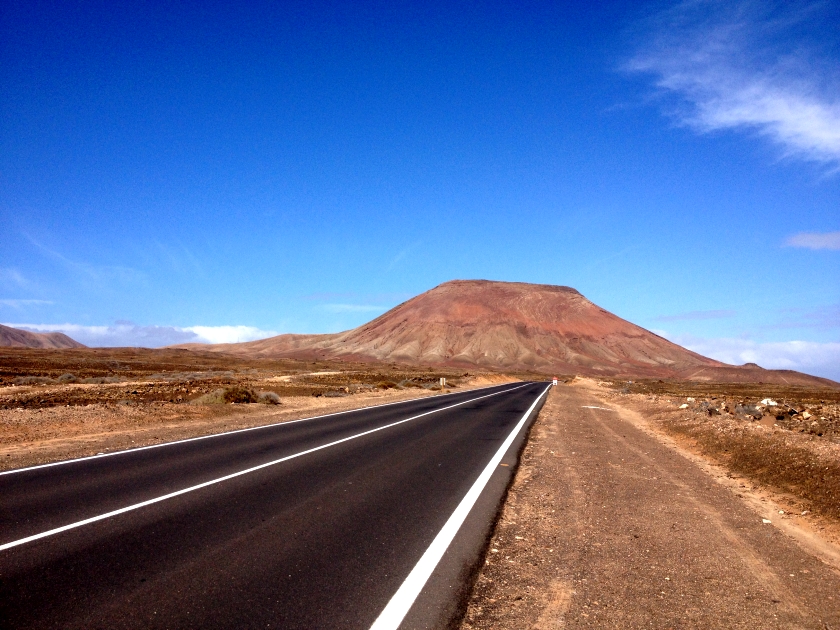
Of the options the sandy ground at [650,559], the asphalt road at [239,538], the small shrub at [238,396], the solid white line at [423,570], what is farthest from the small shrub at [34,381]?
the solid white line at [423,570]

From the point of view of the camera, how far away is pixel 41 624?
4223 millimetres

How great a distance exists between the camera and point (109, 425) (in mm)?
18438

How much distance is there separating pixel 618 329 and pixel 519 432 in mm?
191104

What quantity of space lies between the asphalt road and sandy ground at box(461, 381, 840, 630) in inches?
19.2

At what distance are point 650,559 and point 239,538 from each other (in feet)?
14.8

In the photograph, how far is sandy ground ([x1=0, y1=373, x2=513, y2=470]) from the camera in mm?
13133

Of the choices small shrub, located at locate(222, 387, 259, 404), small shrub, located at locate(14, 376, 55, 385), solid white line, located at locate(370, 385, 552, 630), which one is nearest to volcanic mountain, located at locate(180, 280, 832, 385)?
small shrub, located at locate(14, 376, 55, 385)

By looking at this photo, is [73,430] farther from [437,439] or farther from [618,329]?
[618,329]

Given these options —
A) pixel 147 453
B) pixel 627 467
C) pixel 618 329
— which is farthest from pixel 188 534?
pixel 618 329

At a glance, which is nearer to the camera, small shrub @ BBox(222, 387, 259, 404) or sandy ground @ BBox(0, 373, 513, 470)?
sandy ground @ BBox(0, 373, 513, 470)

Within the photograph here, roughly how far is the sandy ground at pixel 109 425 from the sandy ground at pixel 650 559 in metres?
9.72

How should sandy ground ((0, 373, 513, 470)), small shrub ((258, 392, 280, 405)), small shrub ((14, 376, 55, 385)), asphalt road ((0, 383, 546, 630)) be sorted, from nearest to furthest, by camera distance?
asphalt road ((0, 383, 546, 630))
sandy ground ((0, 373, 513, 470))
small shrub ((258, 392, 280, 405))
small shrub ((14, 376, 55, 385))

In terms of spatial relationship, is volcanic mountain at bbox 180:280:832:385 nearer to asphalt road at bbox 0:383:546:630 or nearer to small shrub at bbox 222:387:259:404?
small shrub at bbox 222:387:259:404

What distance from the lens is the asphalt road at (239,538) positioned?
15.0 ft
